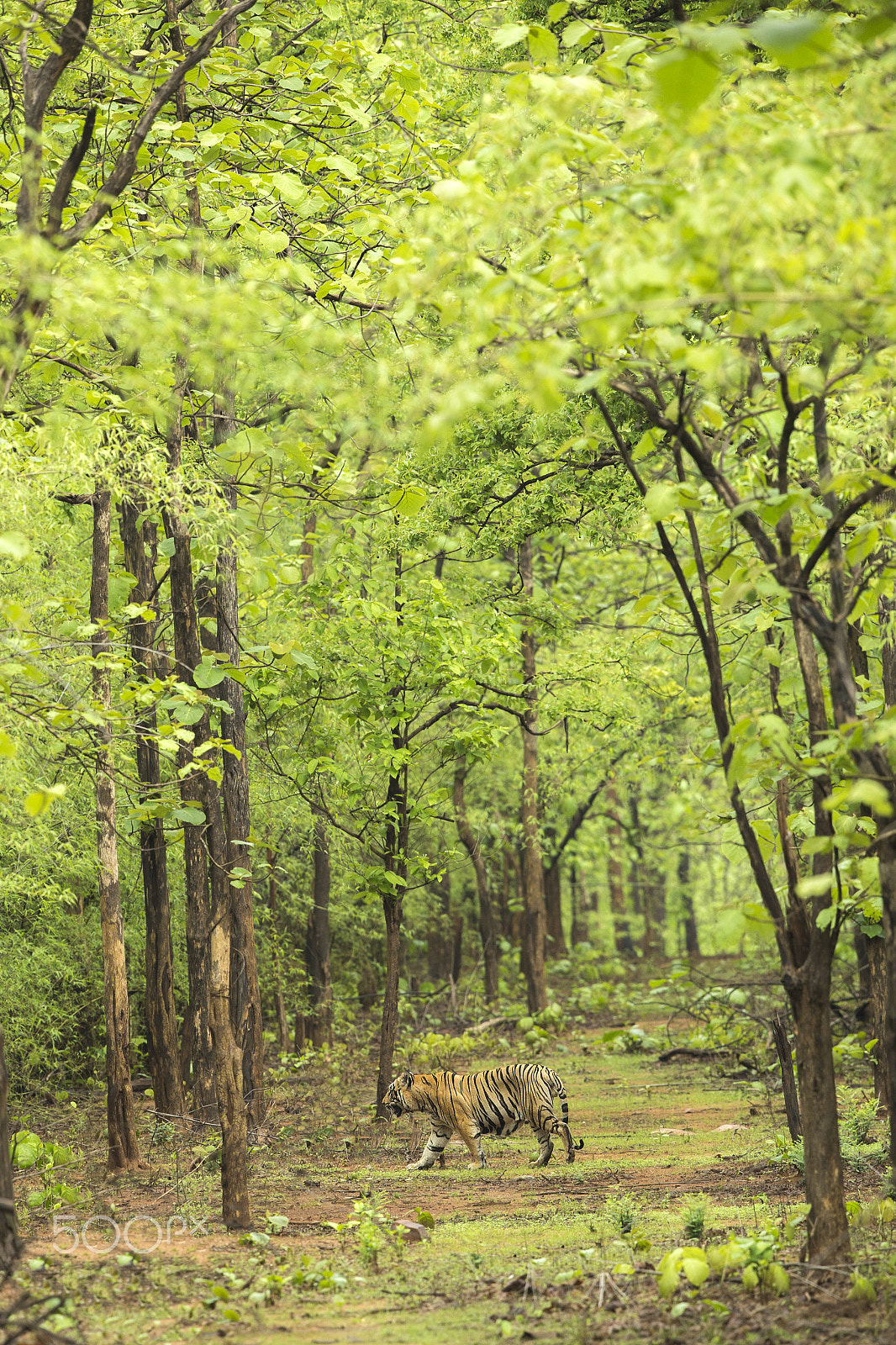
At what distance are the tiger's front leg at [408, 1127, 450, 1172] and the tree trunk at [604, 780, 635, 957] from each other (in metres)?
16.0

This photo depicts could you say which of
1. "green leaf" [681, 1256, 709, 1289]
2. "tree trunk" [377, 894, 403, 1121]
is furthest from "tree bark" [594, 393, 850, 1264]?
"tree trunk" [377, 894, 403, 1121]

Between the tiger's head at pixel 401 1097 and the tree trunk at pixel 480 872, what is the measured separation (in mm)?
8043

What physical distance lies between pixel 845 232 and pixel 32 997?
12273 mm

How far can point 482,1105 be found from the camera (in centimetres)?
1021

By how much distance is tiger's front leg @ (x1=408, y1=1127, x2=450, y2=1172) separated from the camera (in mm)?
9719

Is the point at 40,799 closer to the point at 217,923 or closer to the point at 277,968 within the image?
the point at 217,923

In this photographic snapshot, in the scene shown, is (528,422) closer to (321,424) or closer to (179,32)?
(321,424)

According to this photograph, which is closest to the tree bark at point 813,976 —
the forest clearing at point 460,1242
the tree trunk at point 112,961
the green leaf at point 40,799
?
the forest clearing at point 460,1242

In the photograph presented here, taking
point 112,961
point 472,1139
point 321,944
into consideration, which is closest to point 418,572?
point 321,944

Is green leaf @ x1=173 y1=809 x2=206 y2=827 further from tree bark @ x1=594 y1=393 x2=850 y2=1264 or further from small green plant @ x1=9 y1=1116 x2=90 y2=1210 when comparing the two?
small green plant @ x1=9 y1=1116 x2=90 y2=1210

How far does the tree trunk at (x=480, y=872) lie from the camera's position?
1973 centimetres

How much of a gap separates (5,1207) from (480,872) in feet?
56.0

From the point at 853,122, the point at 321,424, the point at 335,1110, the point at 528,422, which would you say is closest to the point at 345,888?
the point at 335,1110

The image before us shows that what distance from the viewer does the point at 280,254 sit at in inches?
331
